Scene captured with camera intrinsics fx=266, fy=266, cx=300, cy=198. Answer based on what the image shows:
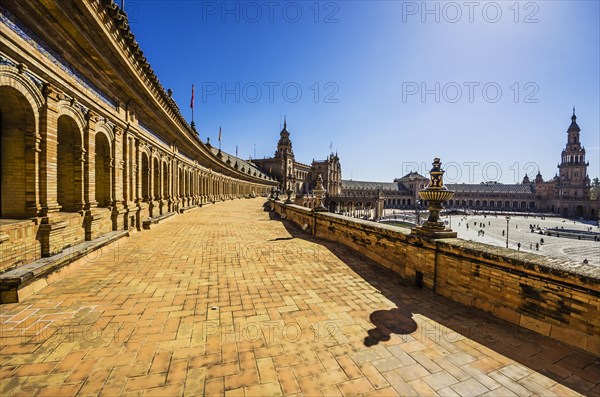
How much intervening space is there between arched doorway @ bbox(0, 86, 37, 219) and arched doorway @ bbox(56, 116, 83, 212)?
1611 millimetres

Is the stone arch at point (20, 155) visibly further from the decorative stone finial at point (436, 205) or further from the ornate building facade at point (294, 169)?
the ornate building facade at point (294, 169)

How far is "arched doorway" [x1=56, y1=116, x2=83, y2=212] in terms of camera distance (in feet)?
22.2

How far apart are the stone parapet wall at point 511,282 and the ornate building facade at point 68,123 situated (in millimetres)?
7215

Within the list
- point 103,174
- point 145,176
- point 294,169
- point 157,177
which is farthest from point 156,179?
Result: point 294,169

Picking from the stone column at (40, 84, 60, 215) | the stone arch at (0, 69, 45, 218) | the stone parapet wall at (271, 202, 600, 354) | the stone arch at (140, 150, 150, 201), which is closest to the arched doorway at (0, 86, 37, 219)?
the stone arch at (0, 69, 45, 218)

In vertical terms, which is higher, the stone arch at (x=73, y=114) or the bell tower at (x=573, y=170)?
the bell tower at (x=573, y=170)

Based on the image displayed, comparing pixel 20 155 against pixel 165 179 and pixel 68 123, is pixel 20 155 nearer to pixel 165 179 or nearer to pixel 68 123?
pixel 68 123

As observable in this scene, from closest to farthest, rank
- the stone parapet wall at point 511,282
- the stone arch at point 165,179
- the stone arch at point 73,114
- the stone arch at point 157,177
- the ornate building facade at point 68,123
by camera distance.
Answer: the stone parapet wall at point 511,282
the ornate building facade at point 68,123
the stone arch at point 73,114
the stone arch at point 157,177
the stone arch at point 165,179

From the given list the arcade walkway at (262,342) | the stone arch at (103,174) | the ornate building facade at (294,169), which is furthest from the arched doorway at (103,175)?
the ornate building facade at (294,169)

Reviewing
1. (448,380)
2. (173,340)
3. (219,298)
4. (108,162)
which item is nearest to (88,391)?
(173,340)

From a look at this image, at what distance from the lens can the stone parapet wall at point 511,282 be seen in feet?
10.4

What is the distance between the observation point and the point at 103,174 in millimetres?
8672

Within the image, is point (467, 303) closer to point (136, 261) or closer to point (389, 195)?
point (136, 261)

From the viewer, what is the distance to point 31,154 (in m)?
5.16
